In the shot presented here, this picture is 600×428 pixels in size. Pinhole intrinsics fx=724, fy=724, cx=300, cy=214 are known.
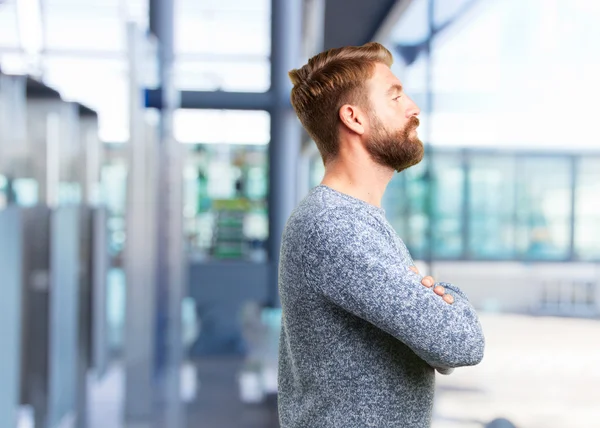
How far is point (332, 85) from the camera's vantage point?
1181 millimetres

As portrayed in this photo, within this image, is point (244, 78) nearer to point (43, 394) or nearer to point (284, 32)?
point (284, 32)

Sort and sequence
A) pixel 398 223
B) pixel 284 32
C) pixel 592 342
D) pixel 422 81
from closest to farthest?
1. pixel 592 342
2. pixel 422 81
3. pixel 398 223
4. pixel 284 32

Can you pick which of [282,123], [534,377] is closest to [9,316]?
[534,377]

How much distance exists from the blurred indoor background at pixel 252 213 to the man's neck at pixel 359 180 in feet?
1.50

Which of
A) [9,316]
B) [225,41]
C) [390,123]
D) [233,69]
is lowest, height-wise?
[9,316]

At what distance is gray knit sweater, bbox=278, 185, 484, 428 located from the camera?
3.37 feet

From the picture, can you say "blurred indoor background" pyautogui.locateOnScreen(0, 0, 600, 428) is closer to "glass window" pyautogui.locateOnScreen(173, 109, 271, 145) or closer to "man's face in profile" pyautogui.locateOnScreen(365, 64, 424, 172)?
"glass window" pyautogui.locateOnScreen(173, 109, 271, 145)

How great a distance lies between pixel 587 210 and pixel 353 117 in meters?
0.56

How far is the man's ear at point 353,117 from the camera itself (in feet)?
3.84

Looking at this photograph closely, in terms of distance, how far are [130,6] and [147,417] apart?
8167 mm

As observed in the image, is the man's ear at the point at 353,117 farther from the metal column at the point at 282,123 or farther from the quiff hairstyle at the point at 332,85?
the metal column at the point at 282,123

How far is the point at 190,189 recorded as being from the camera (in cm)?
1015

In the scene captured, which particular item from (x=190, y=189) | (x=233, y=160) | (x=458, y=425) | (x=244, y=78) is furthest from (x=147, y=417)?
(x=244, y=78)

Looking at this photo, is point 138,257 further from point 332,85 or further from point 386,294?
point 386,294
